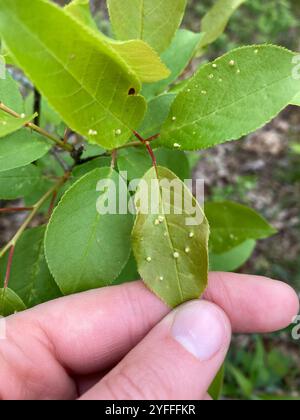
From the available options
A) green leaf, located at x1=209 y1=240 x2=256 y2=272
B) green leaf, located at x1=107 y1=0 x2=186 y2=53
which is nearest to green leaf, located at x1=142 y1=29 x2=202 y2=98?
green leaf, located at x1=107 y1=0 x2=186 y2=53

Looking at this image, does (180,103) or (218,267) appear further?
(218,267)

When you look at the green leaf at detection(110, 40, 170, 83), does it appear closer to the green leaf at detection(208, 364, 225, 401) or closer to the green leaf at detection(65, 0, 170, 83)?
the green leaf at detection(65, 0, 170, 83)

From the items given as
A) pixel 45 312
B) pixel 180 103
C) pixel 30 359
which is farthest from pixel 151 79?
pixel 30 359

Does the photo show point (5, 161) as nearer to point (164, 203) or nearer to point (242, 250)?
point (164, 203)

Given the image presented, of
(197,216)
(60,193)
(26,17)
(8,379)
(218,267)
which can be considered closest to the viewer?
(26,17)

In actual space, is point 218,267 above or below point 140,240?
below

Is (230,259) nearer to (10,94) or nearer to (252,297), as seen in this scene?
(252,297)
